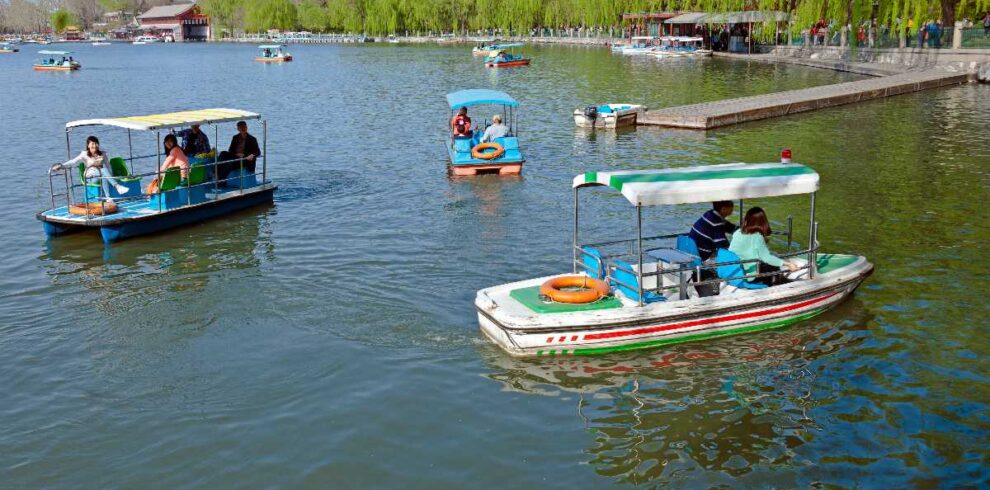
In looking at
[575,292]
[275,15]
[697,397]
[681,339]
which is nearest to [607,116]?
[681,339]

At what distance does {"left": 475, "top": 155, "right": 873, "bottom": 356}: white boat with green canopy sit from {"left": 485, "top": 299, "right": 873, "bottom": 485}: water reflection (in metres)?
0.29

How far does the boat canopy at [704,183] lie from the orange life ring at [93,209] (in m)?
11.2

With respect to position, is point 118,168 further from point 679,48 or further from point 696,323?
point 679,48

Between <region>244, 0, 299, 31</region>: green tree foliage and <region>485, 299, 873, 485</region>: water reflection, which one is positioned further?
<region>244, 0, 299, 31</region>: green tree foliage

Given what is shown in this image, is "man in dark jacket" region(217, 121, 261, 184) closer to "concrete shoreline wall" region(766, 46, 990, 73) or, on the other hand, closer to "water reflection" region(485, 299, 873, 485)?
"water reflection" region(485, 299, 873, 485)

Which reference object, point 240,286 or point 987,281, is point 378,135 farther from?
point 987,281

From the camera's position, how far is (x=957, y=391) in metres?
12.2

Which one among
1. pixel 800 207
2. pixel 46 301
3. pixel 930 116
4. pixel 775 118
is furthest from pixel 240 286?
pixel 930 116

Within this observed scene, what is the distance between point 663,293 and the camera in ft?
45.5

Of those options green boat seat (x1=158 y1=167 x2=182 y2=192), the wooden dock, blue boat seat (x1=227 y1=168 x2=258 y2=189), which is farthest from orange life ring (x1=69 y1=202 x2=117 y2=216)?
the wooden dock

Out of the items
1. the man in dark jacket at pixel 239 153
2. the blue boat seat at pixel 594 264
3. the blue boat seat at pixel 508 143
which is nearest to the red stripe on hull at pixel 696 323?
the blue boat seat at pixel 594 264

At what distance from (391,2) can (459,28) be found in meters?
12.7

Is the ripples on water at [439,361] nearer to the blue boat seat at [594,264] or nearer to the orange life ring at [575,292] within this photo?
the orange life ring at [575,292]

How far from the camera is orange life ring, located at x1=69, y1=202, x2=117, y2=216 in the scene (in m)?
19.7
